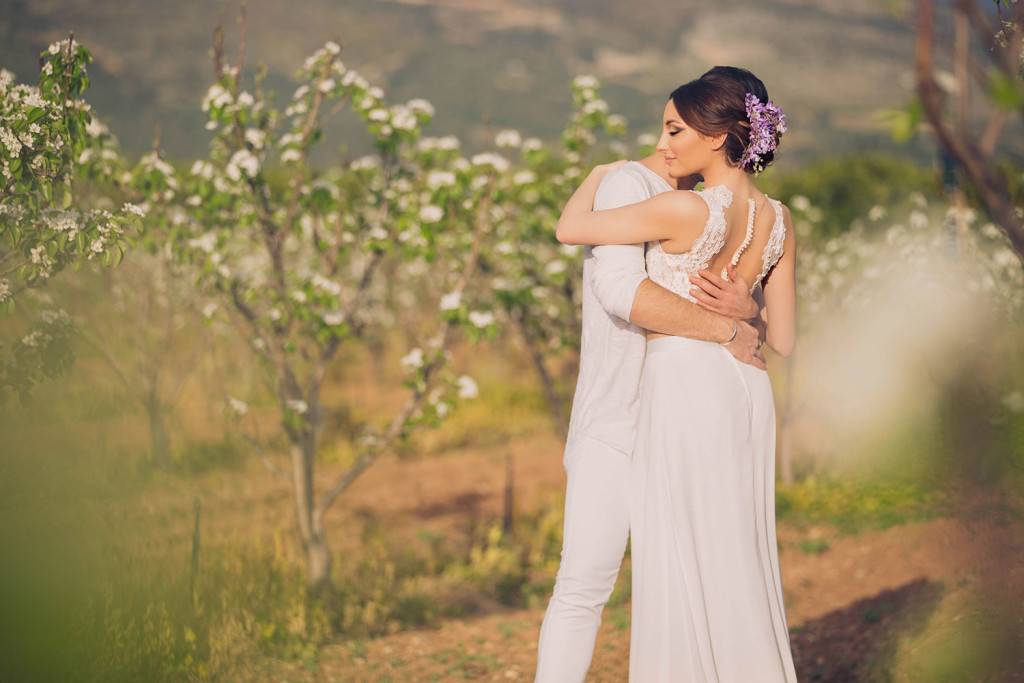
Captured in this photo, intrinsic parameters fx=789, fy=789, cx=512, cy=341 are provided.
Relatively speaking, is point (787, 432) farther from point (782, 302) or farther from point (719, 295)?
point (719, 295)

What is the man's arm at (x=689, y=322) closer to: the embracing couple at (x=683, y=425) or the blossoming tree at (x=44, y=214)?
the embracing couple at (x=683, y=425)

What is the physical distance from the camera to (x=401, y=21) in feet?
182

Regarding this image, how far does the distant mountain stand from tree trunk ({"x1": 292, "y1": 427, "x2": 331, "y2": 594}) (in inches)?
432

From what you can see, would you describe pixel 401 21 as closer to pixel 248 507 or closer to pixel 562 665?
pixel 248 507

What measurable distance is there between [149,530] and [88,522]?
701 mm

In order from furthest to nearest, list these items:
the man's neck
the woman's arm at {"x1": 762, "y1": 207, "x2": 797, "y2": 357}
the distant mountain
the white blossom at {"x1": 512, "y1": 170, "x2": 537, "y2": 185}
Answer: the distant mountain → the white blossom at {"x1": 512, "y1": 170, "x2": 537, "y2": 185} → the woman's arm at {"x1": 762, "y1": 207, "x2": 797, "y2": 357} → the man's neck

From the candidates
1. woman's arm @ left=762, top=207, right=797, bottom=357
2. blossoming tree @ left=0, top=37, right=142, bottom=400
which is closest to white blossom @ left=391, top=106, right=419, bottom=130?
blossoming tree @ left=0, top=37, right=142, bottom=400

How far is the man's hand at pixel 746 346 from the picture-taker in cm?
255

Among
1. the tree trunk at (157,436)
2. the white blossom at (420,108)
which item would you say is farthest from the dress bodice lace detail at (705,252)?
the tree trunk at (157,436)

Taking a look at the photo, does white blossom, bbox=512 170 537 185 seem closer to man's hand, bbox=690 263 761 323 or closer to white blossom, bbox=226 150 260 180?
white blossom, bbox=226 150 260 180

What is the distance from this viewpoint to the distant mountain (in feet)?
98.5

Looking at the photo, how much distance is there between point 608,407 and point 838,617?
3.19m

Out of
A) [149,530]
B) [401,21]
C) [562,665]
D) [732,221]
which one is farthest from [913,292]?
[401,21]

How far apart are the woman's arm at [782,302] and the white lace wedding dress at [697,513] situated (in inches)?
11.8
